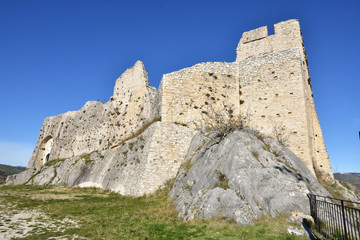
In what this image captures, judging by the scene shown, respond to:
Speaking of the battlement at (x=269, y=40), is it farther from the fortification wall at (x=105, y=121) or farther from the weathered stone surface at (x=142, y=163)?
the fortification wall at (x=105, y=121)

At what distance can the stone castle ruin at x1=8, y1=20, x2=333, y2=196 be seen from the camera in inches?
618

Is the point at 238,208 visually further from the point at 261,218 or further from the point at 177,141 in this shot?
the point at 177,141

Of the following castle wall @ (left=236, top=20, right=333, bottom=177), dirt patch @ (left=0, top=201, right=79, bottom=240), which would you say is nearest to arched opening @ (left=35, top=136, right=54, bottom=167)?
dirt patch @ (left=0, top=201, right=79, bottom=240)

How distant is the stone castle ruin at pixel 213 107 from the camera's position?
15.7 metres

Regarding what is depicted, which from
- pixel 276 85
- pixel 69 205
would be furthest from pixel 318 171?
pixel 69 205

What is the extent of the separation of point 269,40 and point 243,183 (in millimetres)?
14579

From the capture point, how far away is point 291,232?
678cm

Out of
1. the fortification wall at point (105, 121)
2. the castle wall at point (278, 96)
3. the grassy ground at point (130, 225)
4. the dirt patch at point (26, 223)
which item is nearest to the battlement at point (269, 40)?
the castle wall at point (278, 96)

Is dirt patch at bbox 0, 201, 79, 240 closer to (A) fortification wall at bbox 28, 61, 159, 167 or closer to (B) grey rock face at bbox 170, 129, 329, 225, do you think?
(B) grey rock face at bbox 170, 129, 329, 225

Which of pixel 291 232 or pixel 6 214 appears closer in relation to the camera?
pixel 291 232

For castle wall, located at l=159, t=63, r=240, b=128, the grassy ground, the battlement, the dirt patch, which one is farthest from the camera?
the battlement

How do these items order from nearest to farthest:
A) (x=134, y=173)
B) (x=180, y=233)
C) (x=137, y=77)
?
1. (x=180, y=233)
2. (x=134, y=173)
3. (x=137, y=77)

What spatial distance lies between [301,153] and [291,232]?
380 inches

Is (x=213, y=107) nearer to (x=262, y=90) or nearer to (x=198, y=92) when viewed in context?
(x=198, y=92)
